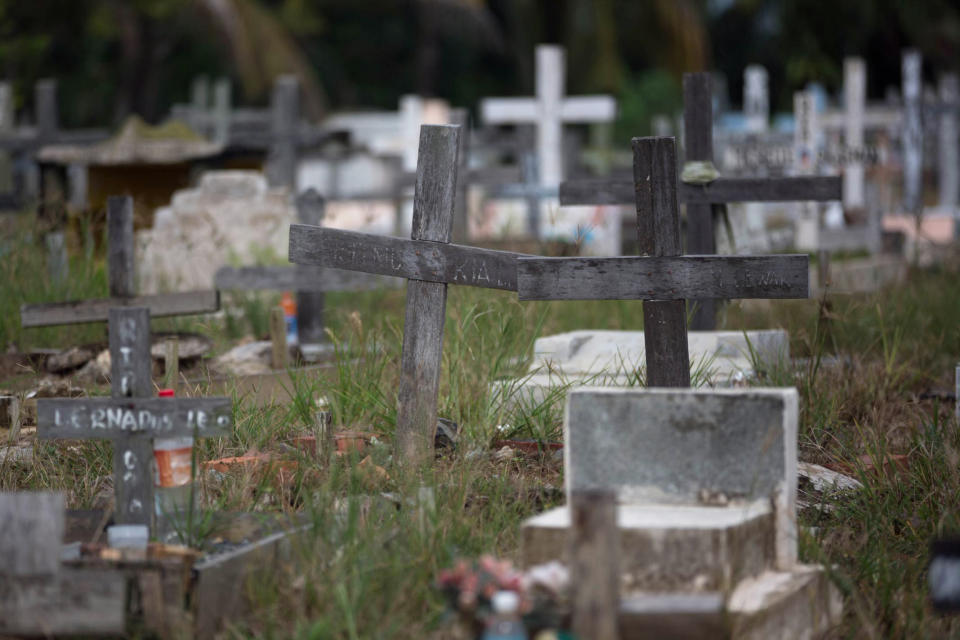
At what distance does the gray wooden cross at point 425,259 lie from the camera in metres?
5.61

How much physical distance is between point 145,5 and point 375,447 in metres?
18.7

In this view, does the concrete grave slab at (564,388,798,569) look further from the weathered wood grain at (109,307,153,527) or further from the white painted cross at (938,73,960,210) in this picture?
the white painted cross at (938,73,960,210)

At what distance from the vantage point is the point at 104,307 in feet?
24.8

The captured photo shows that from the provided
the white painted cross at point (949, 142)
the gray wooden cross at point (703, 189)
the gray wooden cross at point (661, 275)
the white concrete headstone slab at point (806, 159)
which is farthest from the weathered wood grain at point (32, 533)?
the white painted cross at point (949, 142)

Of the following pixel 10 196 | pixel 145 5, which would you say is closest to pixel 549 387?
pixel 10 196

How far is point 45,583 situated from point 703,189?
5.14 meters

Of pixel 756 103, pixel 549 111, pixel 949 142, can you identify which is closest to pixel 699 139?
pixel 549 111

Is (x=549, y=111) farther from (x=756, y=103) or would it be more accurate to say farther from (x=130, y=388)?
(x=130, y=388)

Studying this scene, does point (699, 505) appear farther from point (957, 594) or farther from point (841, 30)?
point (841, 30)

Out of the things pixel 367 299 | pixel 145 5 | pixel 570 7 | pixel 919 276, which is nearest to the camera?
pixel 367 299

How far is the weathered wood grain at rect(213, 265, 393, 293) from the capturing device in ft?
28.8

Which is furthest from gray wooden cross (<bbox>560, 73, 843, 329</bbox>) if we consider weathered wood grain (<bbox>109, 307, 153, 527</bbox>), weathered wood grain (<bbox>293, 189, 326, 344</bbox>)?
weathered wood grain (<bbox>109, 307, 153, 527</bbox>)

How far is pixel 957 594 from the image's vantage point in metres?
3.67

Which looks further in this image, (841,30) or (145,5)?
(841,30)
